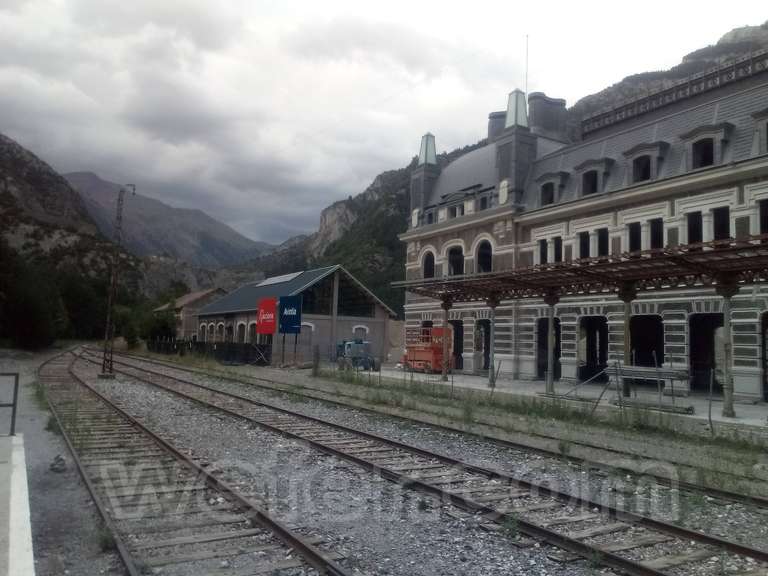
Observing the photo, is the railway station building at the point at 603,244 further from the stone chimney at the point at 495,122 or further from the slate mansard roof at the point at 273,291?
the slate mansard roof at the point at 273,291

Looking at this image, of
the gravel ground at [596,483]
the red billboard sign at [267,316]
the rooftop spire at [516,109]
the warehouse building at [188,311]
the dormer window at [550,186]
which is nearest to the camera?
the gravel ground at [596,483]

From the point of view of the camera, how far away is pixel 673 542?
6.18m

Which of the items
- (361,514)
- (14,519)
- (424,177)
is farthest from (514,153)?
(14,519)

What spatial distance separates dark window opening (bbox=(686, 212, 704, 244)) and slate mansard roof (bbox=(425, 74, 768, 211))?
1.80 meters

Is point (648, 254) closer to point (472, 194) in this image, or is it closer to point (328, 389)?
point (328, 389)

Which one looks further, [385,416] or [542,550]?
[385,416]

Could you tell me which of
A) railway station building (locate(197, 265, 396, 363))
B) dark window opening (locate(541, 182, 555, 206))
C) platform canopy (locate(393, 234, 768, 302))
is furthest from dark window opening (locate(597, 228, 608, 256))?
railway station building (locate(197, 265, 396, 363))

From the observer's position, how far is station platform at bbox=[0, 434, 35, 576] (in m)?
4.38

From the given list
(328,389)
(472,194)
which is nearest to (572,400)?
(328,389)

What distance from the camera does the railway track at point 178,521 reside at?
543 centimetres

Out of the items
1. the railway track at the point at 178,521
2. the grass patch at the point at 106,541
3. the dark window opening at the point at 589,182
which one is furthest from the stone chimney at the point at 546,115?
the grass patch at the point at 106,541

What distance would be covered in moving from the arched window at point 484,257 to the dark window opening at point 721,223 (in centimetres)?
1268

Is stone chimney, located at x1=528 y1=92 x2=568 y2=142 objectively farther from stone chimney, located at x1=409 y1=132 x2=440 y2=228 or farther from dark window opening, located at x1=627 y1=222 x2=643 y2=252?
dark window opening, located at x1=627 y1=222 x2=643 y2=252

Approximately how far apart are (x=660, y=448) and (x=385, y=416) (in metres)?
6.42
